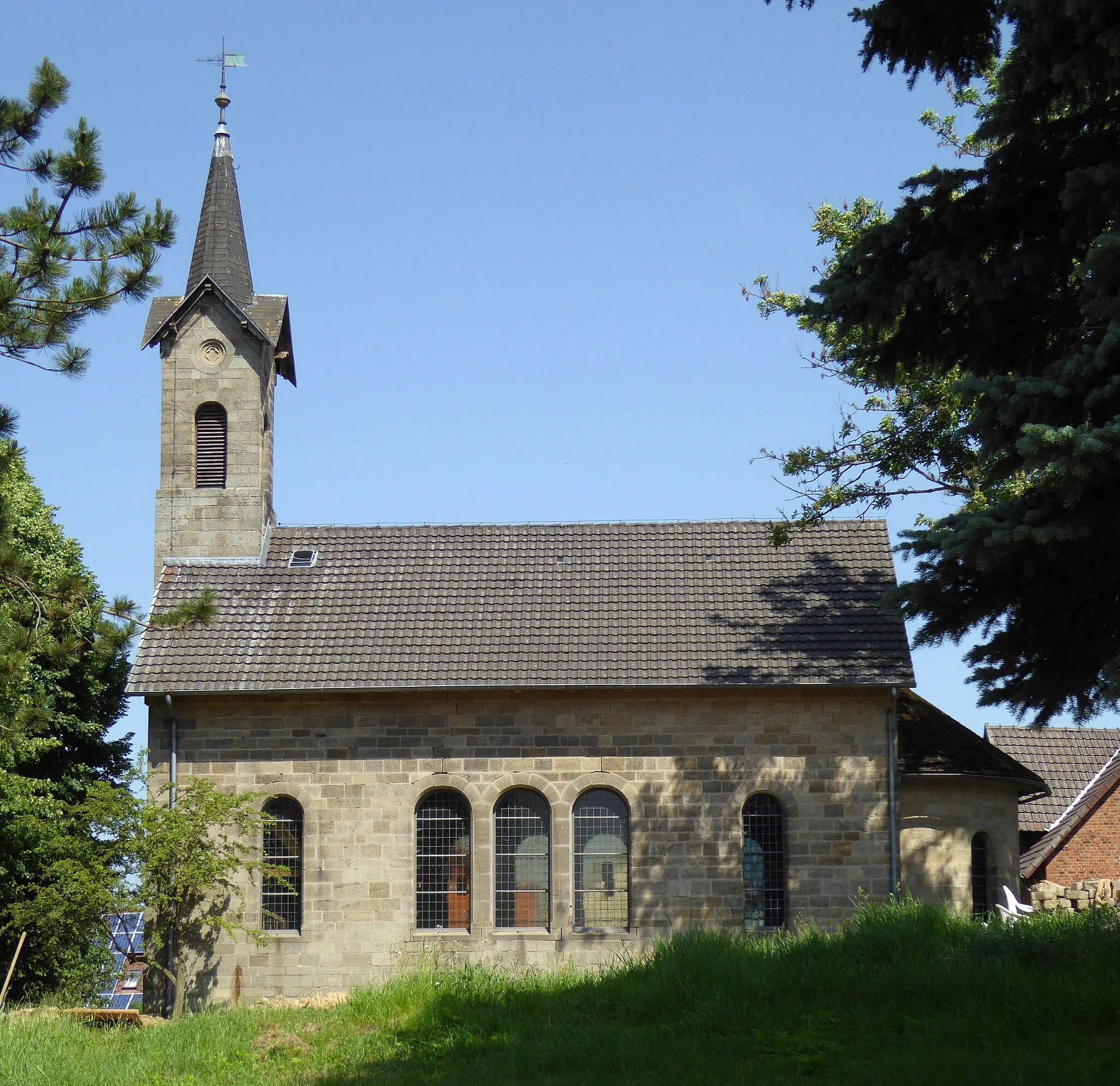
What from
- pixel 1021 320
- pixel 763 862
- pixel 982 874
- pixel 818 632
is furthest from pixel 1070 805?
pixel 1021 320

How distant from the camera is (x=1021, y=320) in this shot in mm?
9625

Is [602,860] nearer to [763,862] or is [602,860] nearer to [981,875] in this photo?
[763,862]

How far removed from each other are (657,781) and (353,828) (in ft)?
15.9

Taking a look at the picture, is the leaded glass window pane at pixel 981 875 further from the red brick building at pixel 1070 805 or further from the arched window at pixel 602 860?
the arched window at pixel 602 860

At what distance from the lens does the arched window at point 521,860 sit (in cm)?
2208

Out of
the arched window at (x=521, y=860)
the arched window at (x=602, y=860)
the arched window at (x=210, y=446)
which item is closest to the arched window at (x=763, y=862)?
the arched window at (x=602, y=860)

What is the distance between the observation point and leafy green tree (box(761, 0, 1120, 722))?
8031 mm

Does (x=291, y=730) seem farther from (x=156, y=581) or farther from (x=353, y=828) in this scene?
(x=156, y=581)

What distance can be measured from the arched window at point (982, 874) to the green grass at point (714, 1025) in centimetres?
773

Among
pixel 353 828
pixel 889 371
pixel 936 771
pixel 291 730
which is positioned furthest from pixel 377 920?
pixel 889 371

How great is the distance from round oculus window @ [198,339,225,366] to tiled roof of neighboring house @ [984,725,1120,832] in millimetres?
18869

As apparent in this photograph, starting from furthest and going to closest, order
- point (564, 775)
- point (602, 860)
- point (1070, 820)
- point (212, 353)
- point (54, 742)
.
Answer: point (1070, 820) < point (212, 353) < point (54, 742) < point (564, 775) < point (602, 860)

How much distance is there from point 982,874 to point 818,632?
15.2 feet

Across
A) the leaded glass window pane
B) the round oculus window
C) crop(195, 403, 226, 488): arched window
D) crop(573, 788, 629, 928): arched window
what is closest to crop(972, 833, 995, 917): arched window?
the leaded glass window pane
